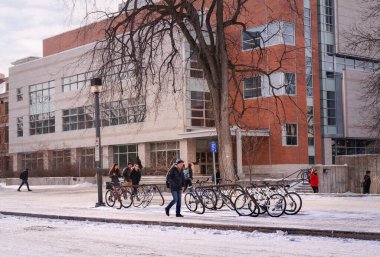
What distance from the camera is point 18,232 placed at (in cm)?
1486

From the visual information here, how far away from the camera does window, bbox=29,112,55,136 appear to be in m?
70.5

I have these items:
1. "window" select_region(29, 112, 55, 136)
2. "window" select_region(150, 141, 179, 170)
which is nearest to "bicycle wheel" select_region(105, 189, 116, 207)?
"window" select_region(150, 141, 179, 170)

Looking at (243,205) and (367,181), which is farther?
(367,181)

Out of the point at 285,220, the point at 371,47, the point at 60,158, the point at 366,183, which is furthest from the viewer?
the point at 60,158

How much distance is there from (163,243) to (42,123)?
2455 inches

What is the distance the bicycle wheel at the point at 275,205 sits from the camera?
57.4 feet

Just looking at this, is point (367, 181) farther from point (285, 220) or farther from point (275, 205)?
point (285, 220)

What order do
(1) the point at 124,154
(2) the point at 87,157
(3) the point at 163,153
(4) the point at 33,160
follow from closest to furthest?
(3) the point at 163,153, (1) the point at 124,154, (2) the point at 87,157, (4) the point at 33,160

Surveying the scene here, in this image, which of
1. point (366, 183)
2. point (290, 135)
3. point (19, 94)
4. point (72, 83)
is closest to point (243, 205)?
point (366, 183)

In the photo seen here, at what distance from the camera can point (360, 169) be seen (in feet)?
103

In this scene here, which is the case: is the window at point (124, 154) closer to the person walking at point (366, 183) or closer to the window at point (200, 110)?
the window at point (200, 110)

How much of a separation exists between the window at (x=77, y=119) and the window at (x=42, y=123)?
2862 mm

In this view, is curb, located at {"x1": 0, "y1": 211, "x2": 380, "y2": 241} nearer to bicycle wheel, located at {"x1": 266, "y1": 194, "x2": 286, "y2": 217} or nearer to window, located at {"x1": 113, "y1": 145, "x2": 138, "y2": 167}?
bicycle wheel, located at {"x1": 266, "y1": 194, "x2": 286, "y2": 217}

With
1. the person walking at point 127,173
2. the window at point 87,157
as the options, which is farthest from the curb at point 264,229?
the window at point 87,157
